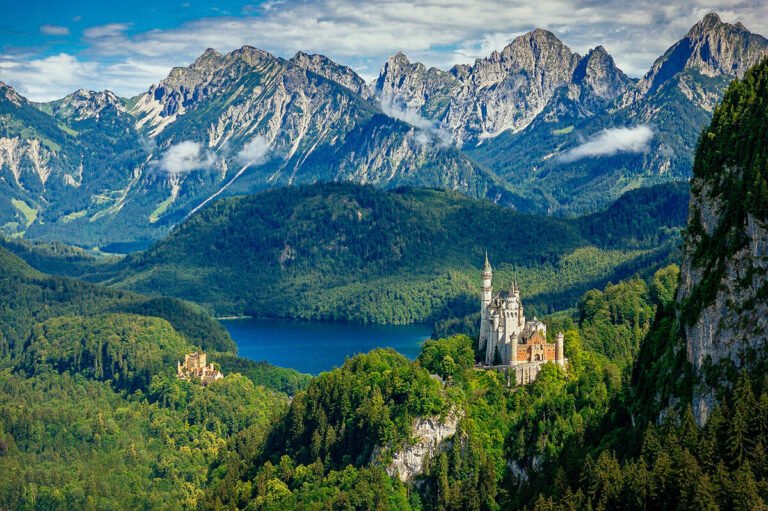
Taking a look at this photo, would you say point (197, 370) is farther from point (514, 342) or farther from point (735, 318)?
point (735, 318)

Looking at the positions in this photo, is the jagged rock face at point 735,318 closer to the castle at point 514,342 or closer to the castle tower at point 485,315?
the castle at point 514,342

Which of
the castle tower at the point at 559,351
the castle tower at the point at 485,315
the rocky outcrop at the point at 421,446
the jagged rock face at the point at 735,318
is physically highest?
the castle tower at the point at 485,315

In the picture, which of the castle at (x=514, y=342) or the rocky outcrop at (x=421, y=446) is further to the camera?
the castle at (x=514, y=342)

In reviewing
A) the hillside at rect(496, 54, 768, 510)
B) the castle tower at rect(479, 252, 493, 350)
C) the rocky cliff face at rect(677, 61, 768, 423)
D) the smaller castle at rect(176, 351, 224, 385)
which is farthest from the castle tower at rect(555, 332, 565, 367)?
the smaller castle at rect(176, 351, 224, 385)

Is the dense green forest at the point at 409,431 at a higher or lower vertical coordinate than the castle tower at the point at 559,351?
lower

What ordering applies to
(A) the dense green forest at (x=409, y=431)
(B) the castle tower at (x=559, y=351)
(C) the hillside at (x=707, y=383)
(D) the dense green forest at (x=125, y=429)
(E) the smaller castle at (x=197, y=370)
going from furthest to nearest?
(E) the smaller castle at (x=197, y=370), (D) the dense green forest at (x=125, y=429), (B) the castle tower at (x=559, y=351), (A) the dense green forest at (x=409, y=431), (C) the hillside at (x=707, y=383)

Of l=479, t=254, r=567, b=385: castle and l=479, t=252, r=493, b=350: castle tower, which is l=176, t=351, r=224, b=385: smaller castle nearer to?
l=479, t=252, r=493, b=350: castle tower

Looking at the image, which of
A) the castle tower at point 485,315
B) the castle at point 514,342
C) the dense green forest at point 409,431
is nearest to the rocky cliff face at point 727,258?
the dense green forest at point 409,431

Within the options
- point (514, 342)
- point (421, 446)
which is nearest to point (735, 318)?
point (514, 342)
